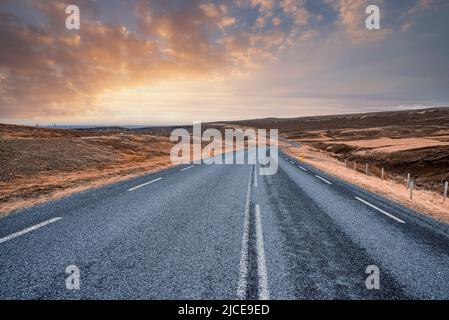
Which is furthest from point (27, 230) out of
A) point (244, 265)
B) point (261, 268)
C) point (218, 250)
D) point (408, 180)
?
point (408, 180)

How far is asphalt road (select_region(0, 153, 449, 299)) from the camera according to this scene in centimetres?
368

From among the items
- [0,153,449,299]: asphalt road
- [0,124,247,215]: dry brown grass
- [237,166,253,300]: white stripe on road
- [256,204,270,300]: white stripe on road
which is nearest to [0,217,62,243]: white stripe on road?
[0,153,449,299]: asphalt road

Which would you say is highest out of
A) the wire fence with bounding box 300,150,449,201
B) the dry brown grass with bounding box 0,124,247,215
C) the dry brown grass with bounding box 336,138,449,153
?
the dry brown grass with bounding box 336,138,449,153

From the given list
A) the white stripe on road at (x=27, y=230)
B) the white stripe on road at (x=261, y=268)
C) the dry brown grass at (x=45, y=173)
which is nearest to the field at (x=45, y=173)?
the dry brown grass at (x=45, y=173)

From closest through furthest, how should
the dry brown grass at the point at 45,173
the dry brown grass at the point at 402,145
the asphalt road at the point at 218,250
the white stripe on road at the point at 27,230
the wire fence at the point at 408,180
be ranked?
1. the asphalt road at the point at 218,250
2. the white stripe on road at the point at 27,230
3. the dry brown grass at the point at 45,173
4. the wire fence at the point at 408,180
5. the dry brown grass at the point at 402,145

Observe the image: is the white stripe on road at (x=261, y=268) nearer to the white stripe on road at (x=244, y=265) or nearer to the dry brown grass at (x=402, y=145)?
the white stripe on road at (x=244, y=265)

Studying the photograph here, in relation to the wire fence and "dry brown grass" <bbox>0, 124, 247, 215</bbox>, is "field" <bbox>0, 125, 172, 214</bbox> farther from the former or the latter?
the wire fence

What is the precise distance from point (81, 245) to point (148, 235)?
4.08 ft

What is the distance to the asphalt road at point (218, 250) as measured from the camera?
12.1ft

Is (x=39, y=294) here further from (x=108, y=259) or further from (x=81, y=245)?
(x=81, y=245)

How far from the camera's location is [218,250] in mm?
4953

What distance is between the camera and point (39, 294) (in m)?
3.41

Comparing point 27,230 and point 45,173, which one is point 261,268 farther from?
point 45,173
